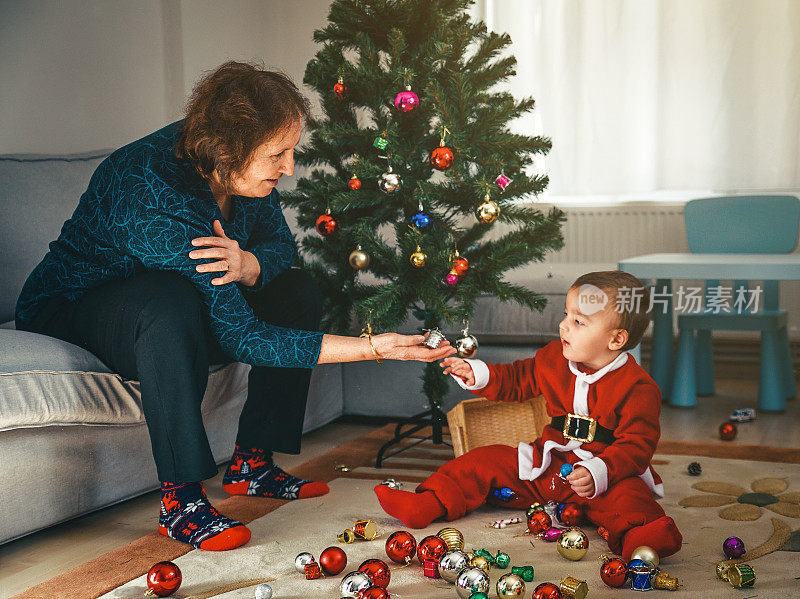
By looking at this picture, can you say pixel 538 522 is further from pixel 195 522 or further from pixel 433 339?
pixel 195 522

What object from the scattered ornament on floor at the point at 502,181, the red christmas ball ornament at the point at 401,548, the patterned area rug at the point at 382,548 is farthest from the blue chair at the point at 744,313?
the red christmas ball ornament at the point at 401,548

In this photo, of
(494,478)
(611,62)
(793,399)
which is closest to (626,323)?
(494,478)

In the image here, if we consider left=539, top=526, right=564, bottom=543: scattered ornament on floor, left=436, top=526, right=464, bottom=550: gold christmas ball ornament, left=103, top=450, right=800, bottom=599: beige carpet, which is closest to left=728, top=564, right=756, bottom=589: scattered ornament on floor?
left=103, top=450, right=800, bottom=599: beige carpet

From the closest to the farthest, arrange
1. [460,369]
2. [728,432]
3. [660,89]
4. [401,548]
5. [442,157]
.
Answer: [401,548]
[460,369]
[442,157]
[728,432]
[660,89]

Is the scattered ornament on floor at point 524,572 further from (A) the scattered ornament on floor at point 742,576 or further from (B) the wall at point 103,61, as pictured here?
(B) the wall at point 103,61

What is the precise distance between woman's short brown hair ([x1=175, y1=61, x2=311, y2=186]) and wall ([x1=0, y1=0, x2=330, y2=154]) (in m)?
1.36

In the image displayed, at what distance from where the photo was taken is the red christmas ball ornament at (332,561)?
1.33 meters

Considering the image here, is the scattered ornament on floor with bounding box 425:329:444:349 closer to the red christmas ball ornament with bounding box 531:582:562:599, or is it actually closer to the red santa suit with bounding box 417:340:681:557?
the red santa suit with bounding box 417:340:681:557

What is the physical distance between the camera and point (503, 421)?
2.03 m

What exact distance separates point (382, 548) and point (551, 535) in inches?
12.3

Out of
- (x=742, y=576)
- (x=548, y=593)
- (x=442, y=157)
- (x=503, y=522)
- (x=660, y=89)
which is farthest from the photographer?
(x=660, y=89)

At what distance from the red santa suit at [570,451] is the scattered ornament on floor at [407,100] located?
67 cm

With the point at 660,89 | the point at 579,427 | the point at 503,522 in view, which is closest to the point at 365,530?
the point at 503,522

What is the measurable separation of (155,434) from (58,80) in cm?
175
